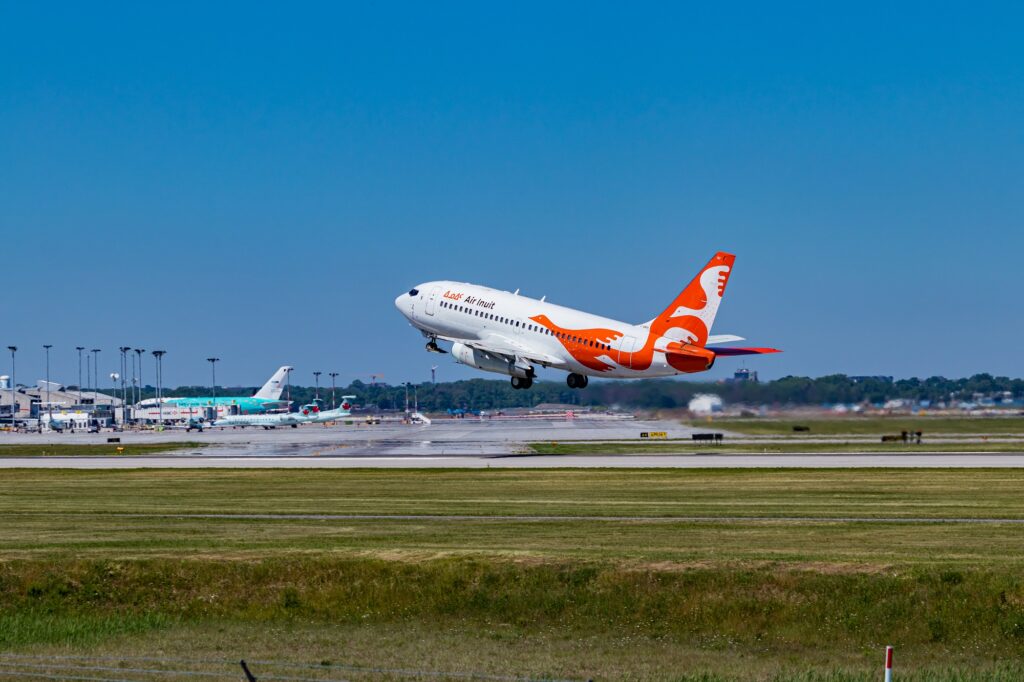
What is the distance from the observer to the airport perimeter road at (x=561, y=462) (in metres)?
66.4

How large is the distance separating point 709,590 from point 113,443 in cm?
9397

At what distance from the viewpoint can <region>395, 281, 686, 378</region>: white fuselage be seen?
69812 millimetres

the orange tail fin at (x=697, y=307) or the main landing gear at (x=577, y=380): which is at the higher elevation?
the orange tail fin at (x=697, y=307)

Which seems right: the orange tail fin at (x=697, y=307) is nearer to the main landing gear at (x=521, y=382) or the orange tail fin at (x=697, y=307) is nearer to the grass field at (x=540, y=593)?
the main landing gear at (x=521, y=382)

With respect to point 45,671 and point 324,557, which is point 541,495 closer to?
point 324,557

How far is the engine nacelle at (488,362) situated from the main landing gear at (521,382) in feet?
1.51

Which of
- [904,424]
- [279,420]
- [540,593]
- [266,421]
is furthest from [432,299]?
[266,421]

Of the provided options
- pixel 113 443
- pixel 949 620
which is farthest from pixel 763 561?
pixel 113 443

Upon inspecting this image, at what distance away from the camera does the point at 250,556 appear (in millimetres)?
32188

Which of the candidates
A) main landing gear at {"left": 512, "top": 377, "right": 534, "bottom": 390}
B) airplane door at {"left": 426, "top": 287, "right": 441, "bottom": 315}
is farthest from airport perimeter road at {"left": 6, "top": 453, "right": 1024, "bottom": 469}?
airplane door at {"left": 426, "top": 287, "right": 441, "bottom": 315}

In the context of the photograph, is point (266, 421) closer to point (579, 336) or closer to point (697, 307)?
point (579, 336)

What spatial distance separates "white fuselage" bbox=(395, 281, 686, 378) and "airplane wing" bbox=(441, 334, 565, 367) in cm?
6

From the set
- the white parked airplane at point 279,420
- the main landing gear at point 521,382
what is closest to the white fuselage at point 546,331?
the main landing gear at point 521,382

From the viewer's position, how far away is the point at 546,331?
7150 centimetres
